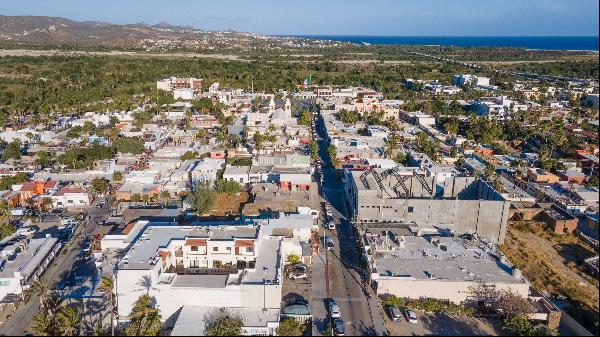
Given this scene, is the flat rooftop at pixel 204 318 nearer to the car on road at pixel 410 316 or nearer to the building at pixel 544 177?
the car on road at pixel 410 316

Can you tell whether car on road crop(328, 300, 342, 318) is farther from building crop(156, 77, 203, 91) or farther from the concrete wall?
building crop(156, 77, 203, 91)

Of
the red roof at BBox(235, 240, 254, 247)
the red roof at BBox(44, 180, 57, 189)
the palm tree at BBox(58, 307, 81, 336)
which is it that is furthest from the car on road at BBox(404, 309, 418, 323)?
the red roof at BBox(44, 180, 57, 189)

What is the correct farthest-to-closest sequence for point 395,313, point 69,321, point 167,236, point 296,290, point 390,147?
point 390,147
point 167,236
point 296,290
point 395,313
point 69,321

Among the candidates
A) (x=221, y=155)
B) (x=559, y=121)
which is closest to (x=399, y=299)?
(x=221, y=155)

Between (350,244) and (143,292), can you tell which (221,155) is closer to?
(350,244)

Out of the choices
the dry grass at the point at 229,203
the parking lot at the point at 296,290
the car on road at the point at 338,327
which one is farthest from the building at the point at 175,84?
the car on road at the point at 338,327

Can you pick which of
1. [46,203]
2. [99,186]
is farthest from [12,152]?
[99,186]

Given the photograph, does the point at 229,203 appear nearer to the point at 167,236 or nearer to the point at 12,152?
the point at 167,236

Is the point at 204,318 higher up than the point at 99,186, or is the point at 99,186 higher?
the point at 99,186
